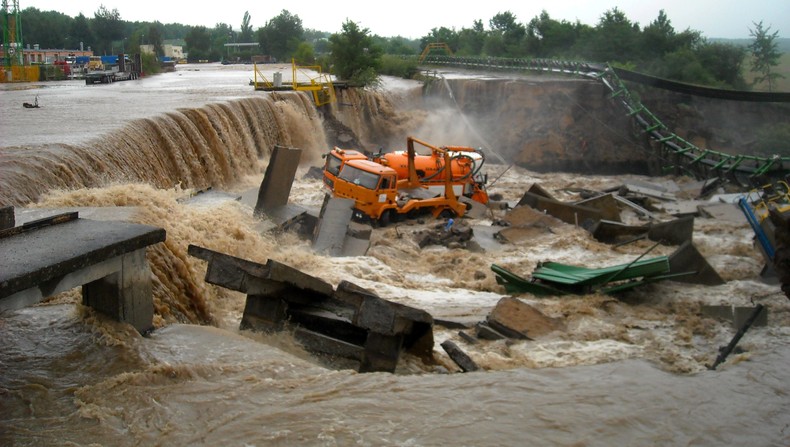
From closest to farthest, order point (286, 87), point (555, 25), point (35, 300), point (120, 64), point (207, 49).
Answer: point (35, 300)
point (286, 87)
point (120, 64)
point (555, 25)
point (207, 49)

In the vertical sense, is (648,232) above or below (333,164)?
below

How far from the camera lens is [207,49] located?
10281 centimetres

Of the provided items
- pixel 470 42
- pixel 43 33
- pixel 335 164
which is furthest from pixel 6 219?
pixel 43 33

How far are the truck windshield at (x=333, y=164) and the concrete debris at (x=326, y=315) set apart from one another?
36.9 feet

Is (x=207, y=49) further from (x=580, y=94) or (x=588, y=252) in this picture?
(x=588, y=252)

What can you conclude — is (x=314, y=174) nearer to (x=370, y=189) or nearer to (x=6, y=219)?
(x=370, y=189)

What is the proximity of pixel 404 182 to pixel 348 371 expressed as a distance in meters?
13.5

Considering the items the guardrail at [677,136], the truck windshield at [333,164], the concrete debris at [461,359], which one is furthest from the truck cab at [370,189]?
the guardrail at [677,136]

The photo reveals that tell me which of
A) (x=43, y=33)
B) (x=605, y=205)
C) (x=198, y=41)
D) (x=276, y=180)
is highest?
(x=198, y=41)

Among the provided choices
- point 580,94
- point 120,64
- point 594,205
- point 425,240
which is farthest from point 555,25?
point 425,240

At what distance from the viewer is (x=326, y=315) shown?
8547 millimetres

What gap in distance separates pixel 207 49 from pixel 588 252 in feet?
307

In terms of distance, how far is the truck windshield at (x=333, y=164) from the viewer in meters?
19.8

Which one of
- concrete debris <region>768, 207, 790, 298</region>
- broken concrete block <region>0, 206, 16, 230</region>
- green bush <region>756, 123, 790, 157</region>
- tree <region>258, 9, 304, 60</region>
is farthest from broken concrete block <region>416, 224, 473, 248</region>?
tree <region>258, 9, 304, 60</region>
